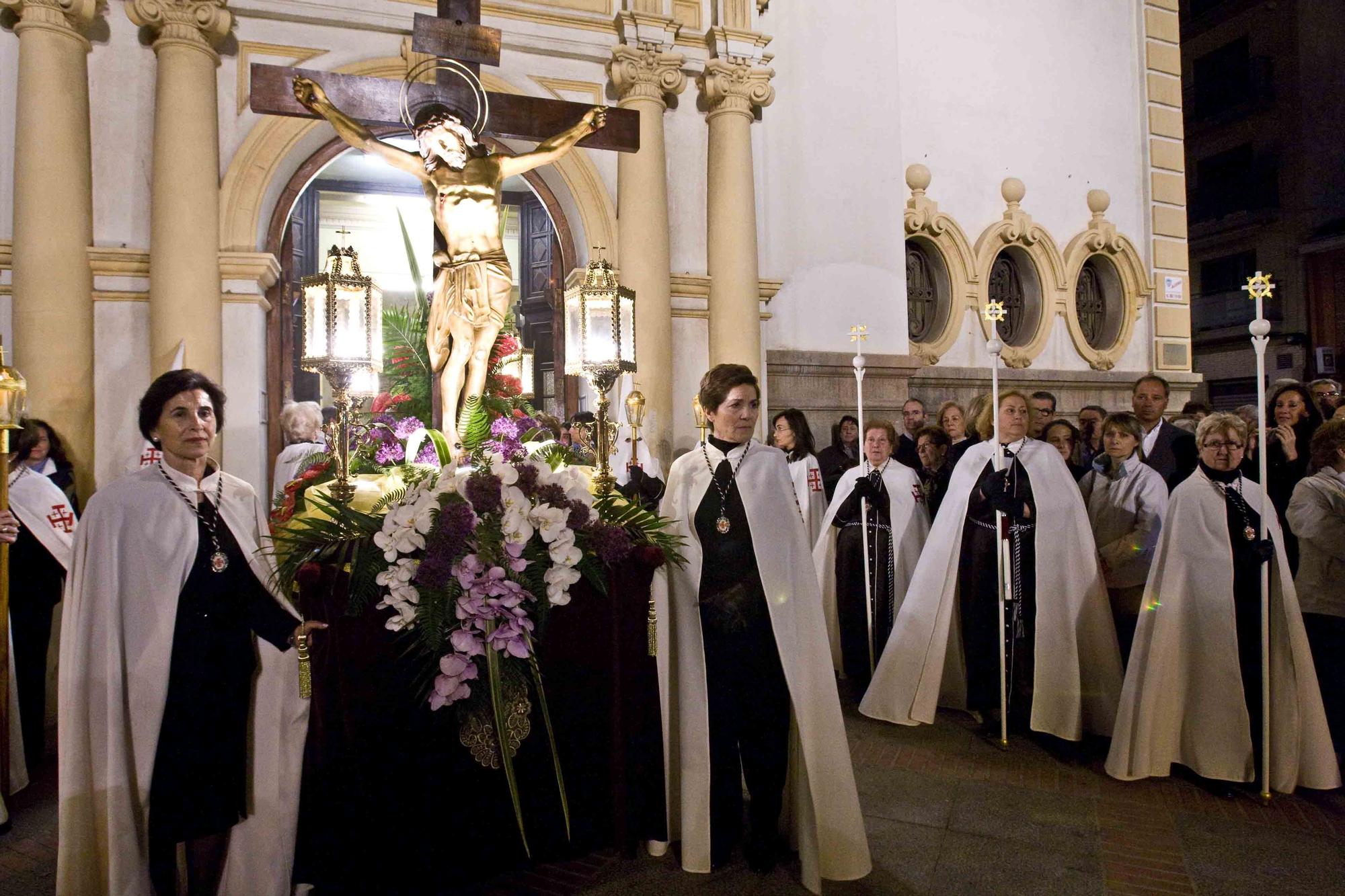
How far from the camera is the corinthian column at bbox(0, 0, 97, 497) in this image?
6.50 meters

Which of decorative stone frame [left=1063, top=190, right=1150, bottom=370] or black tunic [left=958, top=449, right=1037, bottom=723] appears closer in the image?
black tunic [left=958, top=449, right=1037, bottom=723]

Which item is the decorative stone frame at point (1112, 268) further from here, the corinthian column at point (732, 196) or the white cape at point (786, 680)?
the white cape at point (786, 680)

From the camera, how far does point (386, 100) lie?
457 centimetres

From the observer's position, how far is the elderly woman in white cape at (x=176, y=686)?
9.57 feet

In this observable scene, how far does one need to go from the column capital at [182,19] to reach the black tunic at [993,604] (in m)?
6.71

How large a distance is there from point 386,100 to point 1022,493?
415 cm

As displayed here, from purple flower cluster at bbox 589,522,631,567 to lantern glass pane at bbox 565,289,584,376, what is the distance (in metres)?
0.97

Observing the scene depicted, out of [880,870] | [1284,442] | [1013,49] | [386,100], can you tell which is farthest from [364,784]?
[1013,49]

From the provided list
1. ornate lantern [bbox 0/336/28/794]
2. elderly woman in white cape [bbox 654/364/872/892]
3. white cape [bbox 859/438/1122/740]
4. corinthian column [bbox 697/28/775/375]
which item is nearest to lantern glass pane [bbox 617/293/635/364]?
elderly woman in white cape [bbox 654/364/872/892]

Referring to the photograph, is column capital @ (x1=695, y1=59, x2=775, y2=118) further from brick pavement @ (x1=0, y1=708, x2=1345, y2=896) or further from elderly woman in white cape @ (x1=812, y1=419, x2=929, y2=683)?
brick pavement @ (x1=0, y1=708, x2=1345, y2=896)

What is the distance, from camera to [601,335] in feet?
13.2

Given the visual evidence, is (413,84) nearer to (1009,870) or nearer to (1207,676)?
(1009,870)

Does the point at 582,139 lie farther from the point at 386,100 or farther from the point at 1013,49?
the point at 1013,49

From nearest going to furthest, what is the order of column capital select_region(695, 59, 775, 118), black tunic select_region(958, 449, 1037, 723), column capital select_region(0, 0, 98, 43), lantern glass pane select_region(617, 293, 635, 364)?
lantern glass pane select_region(617, 293, 635, 364), black tunic select_region(958, 449, 1037, 723), column capital select_region(0, 0, 98, 43), column capital select_region(695, 59, 775, 118)
